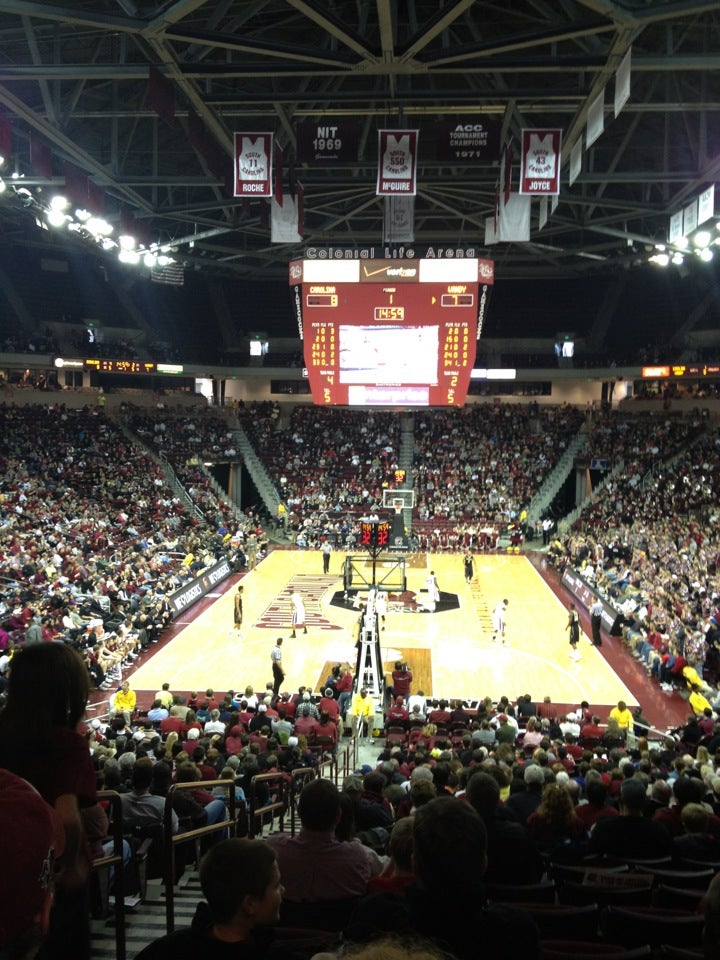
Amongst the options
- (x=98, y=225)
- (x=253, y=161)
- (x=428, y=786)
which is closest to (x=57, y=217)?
(x=98, y=225)

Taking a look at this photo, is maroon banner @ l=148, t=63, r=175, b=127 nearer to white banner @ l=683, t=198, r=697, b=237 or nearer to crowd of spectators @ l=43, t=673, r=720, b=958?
crowd of spectators @ l=43, t=673, r=720, b=958

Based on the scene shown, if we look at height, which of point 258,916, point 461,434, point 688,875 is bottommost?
point 688,875

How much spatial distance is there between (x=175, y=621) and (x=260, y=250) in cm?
2114

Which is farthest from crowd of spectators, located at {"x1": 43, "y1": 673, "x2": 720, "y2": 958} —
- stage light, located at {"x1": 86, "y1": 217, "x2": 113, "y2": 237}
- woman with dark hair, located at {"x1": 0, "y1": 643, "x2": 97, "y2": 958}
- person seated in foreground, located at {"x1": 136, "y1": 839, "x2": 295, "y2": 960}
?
stage light, located at {"x1": 86, "y1": 217, "x2": 113, "y2": 237}

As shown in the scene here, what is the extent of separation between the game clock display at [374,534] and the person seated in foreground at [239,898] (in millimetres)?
22494

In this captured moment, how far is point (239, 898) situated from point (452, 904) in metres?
Result: 0.70

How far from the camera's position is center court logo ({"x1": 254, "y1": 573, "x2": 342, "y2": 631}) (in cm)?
2483

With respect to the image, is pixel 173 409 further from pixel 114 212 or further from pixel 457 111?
pixel 457 111

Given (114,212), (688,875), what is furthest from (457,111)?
(688,875)

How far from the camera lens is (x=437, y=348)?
2772cm

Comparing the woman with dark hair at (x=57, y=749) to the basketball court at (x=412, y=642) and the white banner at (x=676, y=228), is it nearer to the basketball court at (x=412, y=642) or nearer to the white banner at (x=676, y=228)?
the basketball court at (x=412, y=642)

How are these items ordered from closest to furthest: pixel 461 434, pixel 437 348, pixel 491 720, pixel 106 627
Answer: pixel 491 720 → pixel 106 627 → pixel 437 348 → pixel 461 434

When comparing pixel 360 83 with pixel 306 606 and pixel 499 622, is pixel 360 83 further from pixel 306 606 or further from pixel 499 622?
pixel 306 606

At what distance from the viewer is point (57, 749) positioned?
2.87m
